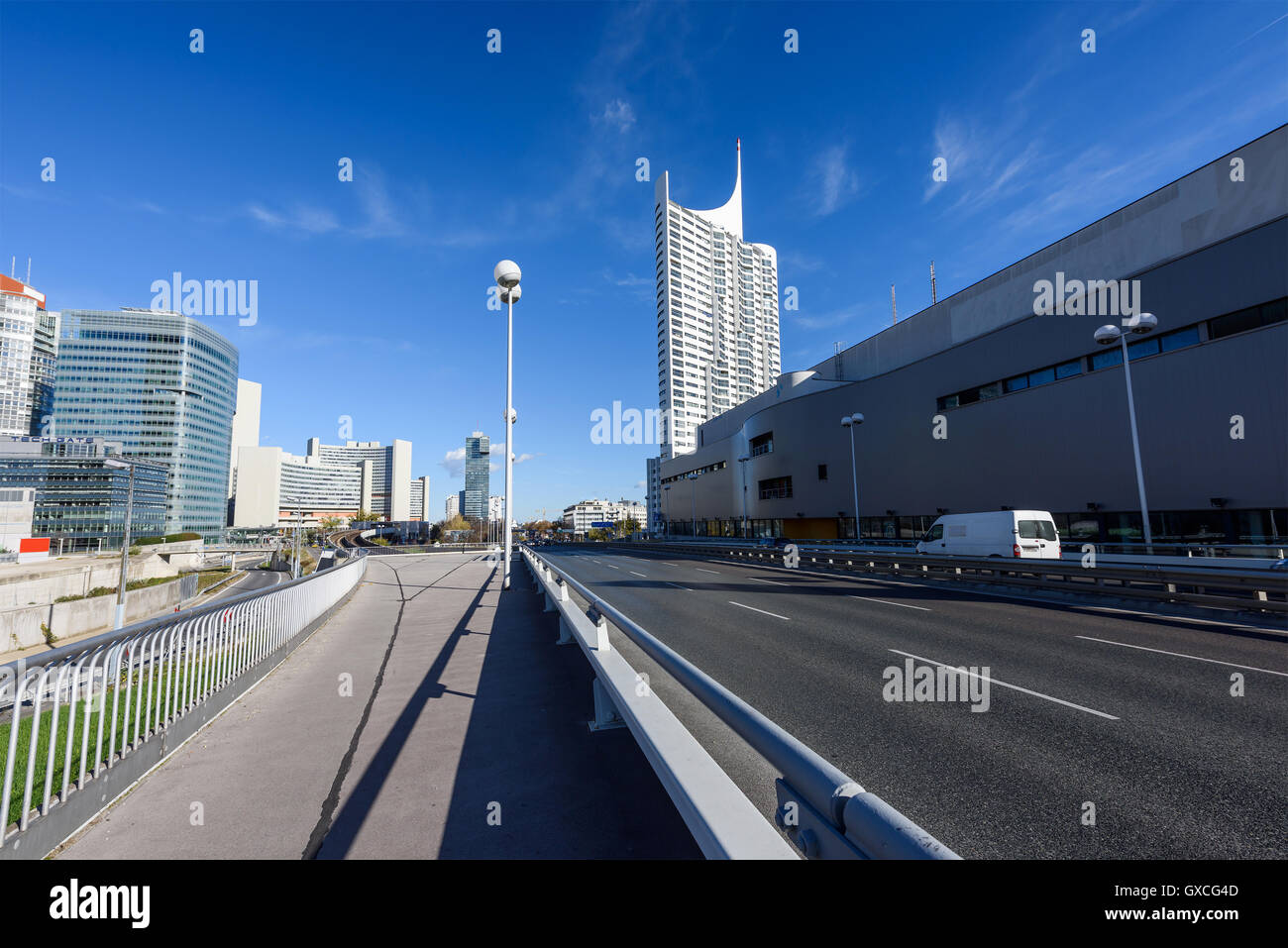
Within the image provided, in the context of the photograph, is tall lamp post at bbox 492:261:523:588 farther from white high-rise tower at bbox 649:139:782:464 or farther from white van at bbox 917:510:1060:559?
white high-rise tower at bbox 649:139:782:464

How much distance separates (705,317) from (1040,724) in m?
123

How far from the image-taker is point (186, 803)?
370 centimetres

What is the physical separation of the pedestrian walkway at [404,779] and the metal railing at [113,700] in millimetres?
199

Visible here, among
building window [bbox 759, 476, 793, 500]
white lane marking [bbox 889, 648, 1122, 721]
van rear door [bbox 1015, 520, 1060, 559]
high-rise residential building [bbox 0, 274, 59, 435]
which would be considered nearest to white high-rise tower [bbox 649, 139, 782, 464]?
building window [bbox 759, 476, 793, 500]

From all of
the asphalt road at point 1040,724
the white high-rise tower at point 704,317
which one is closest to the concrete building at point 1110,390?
the asphalt road at point 1040,724

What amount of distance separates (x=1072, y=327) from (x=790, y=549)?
19.6 meters

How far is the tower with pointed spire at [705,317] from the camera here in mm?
115562

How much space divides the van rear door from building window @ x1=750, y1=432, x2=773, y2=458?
3775 cm

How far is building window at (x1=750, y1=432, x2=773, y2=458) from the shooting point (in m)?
55.6

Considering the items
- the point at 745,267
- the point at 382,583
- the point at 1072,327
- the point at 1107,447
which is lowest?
the point at 382,583

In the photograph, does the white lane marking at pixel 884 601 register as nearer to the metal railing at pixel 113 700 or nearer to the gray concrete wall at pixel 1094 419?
the metal railing at pixel 113 700

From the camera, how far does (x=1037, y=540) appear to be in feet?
56.1
